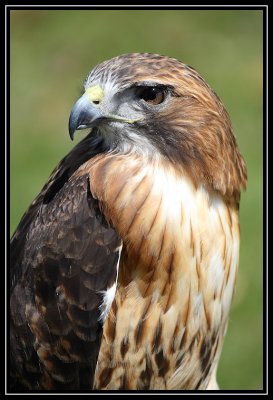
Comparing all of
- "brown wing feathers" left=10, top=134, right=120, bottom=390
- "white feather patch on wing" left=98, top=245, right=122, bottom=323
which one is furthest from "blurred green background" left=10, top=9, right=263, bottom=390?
"white feather patch on wing" left=98, top=245, right=122, bottom=323

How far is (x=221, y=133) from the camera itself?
3719 mm

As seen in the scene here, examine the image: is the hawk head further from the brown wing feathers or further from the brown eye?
the brown wing feathers

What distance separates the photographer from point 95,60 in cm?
965

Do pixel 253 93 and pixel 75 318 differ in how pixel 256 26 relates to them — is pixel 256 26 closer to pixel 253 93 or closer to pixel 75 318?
pixel 253 93

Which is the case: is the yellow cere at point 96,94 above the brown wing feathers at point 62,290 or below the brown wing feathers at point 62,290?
above

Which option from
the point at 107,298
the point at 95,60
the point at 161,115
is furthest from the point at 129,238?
the point at 95,60

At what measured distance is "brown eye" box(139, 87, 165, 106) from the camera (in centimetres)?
358

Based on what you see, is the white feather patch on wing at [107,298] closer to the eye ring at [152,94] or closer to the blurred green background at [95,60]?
the eye ring at [152,94]

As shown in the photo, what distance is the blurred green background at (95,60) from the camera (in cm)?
870

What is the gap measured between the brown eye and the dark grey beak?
208 mm

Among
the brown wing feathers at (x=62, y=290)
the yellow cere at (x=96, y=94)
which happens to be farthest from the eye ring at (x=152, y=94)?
the brown wing feathers at (x=62, y=290)

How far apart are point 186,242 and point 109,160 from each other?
49 centimetres

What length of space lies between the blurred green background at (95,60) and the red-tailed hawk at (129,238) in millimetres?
4326

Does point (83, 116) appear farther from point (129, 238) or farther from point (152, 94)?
point (129, 238)
